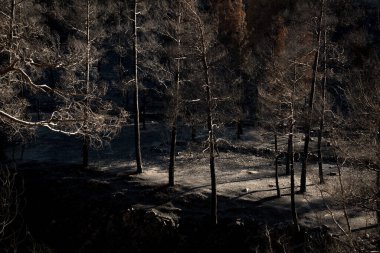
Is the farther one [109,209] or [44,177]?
[44,177]

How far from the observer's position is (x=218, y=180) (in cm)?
2477

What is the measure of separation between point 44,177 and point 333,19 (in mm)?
17599

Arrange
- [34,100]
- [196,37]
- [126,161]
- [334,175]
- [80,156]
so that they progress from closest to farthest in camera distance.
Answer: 1. [196,37]
2. [334,175]
3. [126,161]
4. [80,156]
5. [34,100]

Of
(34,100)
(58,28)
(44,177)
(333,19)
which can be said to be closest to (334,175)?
(333,19)

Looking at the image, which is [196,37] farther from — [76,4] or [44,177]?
[44,177]

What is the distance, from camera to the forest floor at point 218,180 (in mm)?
19594

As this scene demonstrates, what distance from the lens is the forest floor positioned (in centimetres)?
1959

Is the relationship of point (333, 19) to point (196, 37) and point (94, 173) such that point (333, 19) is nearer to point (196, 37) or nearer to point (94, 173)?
point (196, 37)

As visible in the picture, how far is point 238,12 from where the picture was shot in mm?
34844

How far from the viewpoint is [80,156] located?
31328 mm

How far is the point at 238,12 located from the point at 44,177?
20805 mm

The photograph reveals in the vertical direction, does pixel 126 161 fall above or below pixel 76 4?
below

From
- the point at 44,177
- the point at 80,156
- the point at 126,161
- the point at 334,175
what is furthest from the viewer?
the point at 80,156

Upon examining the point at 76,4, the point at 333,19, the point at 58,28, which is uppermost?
the point at 58,28
